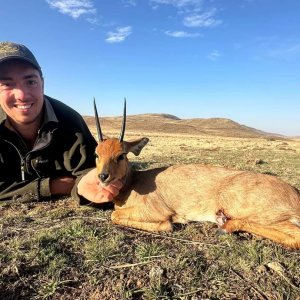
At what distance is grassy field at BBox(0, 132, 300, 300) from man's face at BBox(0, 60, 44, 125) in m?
2.19

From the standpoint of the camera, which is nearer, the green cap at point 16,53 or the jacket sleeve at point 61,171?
the green cap at point 16,53

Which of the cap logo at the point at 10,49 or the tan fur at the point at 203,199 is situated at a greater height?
the cap logo at the point at 10,49

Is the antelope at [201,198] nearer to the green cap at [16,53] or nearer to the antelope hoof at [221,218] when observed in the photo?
the antelope hoof at [221,218]

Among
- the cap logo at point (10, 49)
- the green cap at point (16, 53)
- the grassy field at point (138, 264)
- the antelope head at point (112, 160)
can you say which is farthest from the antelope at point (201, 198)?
the cap logo at point (10, 49)

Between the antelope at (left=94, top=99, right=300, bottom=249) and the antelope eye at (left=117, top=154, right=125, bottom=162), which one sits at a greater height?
the antelope eye at (left=117, top=154, right=125, bottom=162)

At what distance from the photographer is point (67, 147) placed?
824 cm

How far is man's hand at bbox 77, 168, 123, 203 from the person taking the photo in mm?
6734

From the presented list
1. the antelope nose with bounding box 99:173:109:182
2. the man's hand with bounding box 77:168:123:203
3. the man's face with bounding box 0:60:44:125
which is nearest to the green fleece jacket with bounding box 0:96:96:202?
the man's face with bounding box 0:60:44:125

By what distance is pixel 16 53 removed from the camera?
270 inches

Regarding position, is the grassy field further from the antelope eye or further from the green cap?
the green cap

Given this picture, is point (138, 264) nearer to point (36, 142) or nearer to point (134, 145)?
point (134, 145)

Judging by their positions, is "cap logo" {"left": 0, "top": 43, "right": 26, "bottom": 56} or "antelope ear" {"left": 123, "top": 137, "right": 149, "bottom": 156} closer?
"cap logo" {"left": 0, "top": 43, "right": 26, "bottom": 56}

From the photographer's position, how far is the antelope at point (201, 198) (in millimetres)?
6090

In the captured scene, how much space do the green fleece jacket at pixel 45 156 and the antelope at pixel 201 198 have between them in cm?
95
